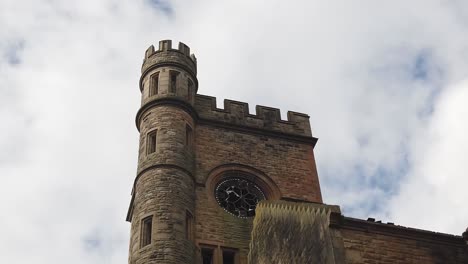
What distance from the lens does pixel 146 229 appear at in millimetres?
19375

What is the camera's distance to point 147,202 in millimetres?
19891

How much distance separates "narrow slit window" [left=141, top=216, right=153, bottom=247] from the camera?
1900cm

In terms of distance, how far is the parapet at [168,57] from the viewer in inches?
982

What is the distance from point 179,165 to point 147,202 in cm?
178

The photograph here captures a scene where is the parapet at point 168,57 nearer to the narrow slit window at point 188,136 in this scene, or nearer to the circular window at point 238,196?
the narrow slit window at point 188,136

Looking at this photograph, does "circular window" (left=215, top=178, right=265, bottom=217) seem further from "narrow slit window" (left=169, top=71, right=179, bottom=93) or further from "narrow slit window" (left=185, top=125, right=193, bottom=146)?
"narrow slit window" (left=169, top=71, right=179, bottom=93)

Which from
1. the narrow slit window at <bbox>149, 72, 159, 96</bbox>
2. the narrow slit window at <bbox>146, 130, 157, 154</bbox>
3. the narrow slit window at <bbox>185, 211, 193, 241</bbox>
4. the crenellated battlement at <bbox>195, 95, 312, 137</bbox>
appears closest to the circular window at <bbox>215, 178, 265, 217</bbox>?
the narrow slit window at <bbox>185, 211, 193, 241</bbox>

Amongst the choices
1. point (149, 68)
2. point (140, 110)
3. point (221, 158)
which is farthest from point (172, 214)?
point (149, 68)

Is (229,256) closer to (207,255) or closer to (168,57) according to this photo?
(207,255)

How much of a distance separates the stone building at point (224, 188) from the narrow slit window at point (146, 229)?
3 centimetres

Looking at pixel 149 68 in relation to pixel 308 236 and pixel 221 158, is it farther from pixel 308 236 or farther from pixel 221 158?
pixel 308 236

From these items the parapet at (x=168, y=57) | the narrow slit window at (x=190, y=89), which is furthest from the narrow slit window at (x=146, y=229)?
the parapet at (x=168, y=57)

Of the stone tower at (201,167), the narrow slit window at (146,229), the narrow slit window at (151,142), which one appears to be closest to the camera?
the narrow slit window at (146,229)

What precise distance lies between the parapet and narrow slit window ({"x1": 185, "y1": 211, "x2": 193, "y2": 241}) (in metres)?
7.02
